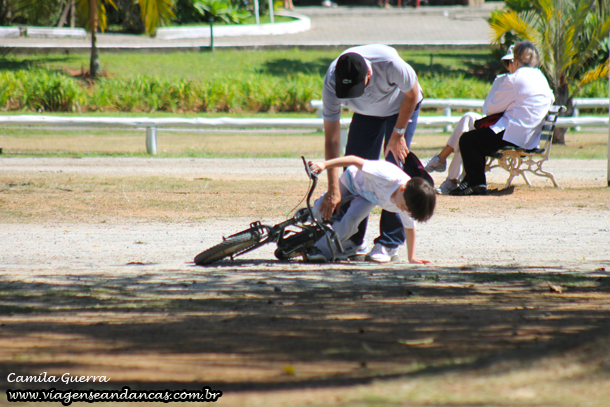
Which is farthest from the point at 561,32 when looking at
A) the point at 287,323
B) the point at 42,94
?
the point at 42,94

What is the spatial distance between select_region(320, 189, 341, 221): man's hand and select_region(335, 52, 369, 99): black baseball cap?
74cm

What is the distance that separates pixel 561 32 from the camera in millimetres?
12523

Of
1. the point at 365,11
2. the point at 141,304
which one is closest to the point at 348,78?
the point at 141,304

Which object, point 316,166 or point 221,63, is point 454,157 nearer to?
point 316,166

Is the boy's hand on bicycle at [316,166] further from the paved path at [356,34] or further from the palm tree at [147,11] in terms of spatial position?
the paved path at [356,34]

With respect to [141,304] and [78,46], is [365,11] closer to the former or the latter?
[78,46]

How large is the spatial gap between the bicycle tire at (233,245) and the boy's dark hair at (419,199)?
3.59 ft

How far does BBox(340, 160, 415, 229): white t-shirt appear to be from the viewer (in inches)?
183

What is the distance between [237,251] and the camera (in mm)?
4727

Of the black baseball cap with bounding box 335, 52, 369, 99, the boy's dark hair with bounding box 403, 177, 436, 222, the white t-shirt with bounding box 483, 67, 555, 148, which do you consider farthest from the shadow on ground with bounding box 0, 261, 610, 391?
the white t-shirt with bounding box 483, 67, 555, 148

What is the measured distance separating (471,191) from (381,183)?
11.4 ft

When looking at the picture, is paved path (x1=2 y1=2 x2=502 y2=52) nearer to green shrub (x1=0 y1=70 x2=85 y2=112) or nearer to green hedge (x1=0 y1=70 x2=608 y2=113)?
green hedge (x1=0 y1=70 x2=608 y2=113)

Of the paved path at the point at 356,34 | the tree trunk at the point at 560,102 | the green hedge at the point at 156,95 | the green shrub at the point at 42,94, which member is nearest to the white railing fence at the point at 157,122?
the tree trunk at the point at 560,102

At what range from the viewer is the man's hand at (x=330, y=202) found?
483cm
